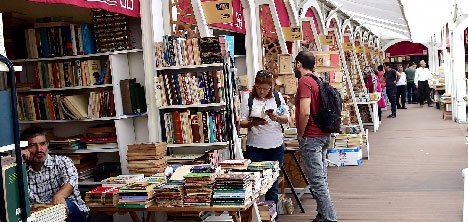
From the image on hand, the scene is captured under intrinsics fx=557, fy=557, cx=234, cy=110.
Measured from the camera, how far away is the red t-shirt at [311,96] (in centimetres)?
517

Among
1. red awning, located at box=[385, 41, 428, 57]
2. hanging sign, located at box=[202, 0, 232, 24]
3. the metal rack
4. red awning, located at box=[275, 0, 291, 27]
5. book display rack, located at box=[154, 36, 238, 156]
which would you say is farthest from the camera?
red awning, located at box=[385, 41, 428, 57]

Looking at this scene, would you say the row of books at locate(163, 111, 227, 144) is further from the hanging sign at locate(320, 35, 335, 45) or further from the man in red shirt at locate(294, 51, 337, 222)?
the hanging sign at locate(320, 35, 335, 45)

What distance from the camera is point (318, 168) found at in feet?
17.2

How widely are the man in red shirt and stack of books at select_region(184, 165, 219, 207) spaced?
4.42 ft

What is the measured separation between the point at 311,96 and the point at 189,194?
172 cm

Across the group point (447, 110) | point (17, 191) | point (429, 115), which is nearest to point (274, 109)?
point (17, 191)

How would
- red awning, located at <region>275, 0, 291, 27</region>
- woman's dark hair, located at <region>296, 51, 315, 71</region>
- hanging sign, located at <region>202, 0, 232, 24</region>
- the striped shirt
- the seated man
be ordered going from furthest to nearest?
red awning, located at <region>275, 0, 291, 27</region> < hanging sign, located at <region>202, 0, 232, 24</region> < woman's dark hair, located at <region>296, 51, 315, 71</region> < the striped shirt < the seated man

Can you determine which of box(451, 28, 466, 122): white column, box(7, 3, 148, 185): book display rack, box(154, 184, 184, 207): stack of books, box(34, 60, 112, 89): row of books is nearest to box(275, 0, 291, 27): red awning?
box(7, 3, 148, 185): book display rack

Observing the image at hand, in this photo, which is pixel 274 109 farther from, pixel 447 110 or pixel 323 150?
pixel 447 110

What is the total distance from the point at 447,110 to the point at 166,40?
12.2 metres

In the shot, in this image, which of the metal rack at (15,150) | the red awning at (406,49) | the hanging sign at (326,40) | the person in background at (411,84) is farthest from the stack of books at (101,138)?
the red awning at (406,49)

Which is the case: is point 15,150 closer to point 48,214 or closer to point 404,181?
point 48,214

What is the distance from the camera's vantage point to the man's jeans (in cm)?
523

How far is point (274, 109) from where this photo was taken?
5.48 m
